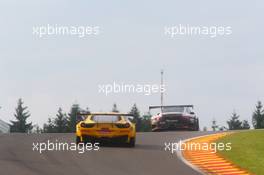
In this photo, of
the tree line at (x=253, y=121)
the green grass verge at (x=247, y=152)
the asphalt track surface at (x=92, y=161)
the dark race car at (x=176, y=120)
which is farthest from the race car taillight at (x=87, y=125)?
the tree line at (x=253, y=121)

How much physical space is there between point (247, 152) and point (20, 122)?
9976cm

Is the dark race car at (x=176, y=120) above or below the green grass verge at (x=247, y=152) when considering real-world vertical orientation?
above

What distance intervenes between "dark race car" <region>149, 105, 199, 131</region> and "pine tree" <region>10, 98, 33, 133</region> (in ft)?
282

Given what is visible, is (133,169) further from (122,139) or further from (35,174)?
(122,139)

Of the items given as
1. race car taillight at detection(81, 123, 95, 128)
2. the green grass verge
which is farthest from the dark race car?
race car taillight at detection(81, 123, 95, 128)

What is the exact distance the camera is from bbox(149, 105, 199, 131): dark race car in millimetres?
28562

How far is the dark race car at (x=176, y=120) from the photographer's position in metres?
28.6
